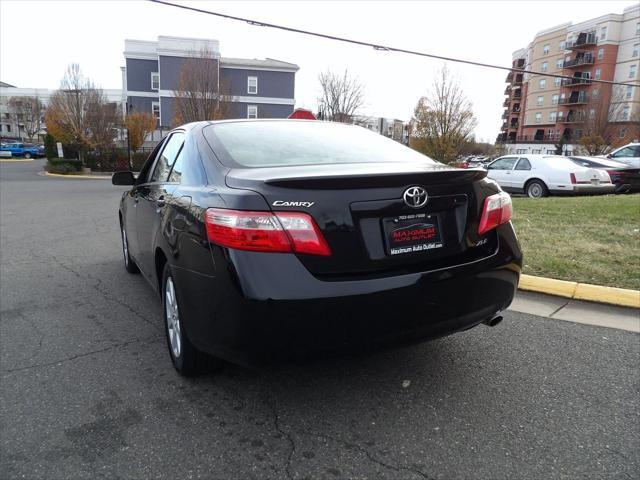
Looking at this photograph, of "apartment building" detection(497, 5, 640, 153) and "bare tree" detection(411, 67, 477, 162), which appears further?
"apartment building" detection(497, 5, 640, 153)

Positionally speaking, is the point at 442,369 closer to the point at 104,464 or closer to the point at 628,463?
the point at 628,463

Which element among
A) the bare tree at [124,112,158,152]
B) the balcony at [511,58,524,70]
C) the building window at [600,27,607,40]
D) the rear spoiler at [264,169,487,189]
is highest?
the building window at [600,27,607,40]

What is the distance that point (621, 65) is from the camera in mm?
Answer: 68875

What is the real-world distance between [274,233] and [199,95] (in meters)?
30.9

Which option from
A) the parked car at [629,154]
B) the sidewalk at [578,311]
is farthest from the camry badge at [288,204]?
the parked car at [629,154]

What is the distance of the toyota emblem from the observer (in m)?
2.33

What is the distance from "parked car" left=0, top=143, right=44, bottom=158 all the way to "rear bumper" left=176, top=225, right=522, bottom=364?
196 ft

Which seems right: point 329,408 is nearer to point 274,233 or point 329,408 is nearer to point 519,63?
point 274,233

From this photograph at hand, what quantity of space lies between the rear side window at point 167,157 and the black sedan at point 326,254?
66 centimetres

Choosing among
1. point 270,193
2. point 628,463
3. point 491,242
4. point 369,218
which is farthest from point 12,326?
point 628,463

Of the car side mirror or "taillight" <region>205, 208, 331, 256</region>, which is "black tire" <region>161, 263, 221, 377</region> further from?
the car side mirror

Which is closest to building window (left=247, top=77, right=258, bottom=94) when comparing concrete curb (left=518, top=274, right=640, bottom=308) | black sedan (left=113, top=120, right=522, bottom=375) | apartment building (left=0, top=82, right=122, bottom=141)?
concrete curb (left=518, top=274, right=640, bottom=308)

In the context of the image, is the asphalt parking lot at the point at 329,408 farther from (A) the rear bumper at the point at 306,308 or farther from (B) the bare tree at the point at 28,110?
(B) the bare tree at the point at 28,110

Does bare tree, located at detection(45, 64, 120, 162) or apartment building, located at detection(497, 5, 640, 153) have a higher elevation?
apartment building, located at detection(497, 5, 640, 153)
